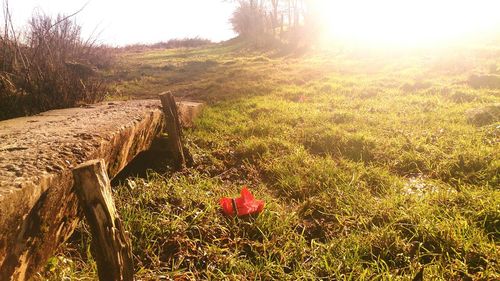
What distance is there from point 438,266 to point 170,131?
2.78m

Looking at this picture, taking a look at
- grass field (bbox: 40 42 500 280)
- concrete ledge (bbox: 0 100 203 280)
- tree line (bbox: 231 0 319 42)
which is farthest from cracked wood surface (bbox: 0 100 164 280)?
tree line (bbox: 231 0 319 42)

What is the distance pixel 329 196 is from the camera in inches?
125

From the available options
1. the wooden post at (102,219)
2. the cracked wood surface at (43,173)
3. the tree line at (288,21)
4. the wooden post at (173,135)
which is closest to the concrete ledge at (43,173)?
the cracked wood surface at (43,173)

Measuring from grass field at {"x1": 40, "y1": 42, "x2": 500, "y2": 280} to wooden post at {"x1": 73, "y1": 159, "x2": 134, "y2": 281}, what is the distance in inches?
20.9

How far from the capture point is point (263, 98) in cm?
747

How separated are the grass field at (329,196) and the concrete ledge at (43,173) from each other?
14.3 inches

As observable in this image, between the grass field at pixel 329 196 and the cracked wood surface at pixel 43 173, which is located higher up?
the cracked wood surface at pixel 43 173

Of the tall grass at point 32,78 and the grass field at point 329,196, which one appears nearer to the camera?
the grass field at point 329,196

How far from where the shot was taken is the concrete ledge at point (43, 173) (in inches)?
57.4

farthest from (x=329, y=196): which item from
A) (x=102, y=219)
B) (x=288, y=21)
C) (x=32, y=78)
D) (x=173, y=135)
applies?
(x=288, y=21)

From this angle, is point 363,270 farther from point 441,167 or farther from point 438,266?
point 441,167

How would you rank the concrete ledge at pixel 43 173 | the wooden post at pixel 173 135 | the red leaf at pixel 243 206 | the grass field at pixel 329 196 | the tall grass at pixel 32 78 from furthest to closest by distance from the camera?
the tall grass at pixel 32 78, the wooden post at pixel 173 135, the red leaf at pixel 243 206, the grass field at pixel 329 196, the concrete ledge at pixel 43 173

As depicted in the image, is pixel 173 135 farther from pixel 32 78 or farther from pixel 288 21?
pixel 288 21

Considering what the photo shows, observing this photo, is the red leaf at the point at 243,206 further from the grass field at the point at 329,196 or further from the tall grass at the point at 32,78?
the tall grass at the point at 32,78
